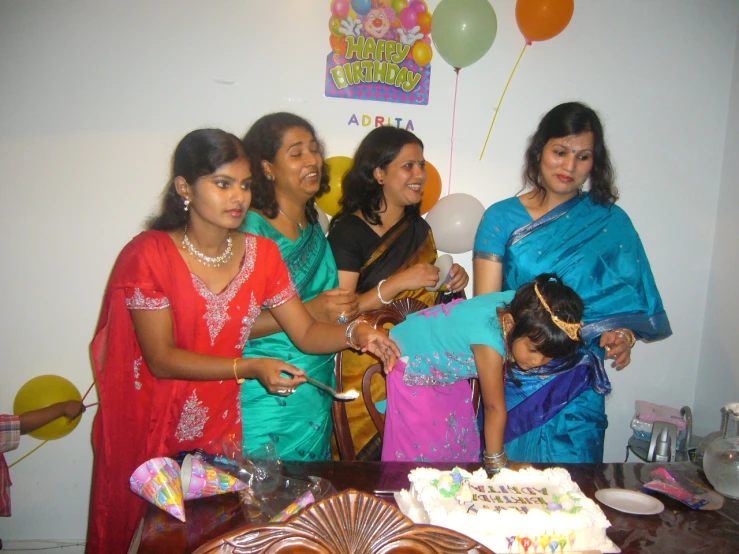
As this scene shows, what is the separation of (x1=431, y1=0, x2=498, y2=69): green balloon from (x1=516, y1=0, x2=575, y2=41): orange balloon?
0.50 ft

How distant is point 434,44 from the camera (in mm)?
2652

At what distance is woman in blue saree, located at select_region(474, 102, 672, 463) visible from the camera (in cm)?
198

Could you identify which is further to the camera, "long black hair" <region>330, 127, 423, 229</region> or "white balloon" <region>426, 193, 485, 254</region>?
"white balloon" <region>426, 193, 485, 254</region>

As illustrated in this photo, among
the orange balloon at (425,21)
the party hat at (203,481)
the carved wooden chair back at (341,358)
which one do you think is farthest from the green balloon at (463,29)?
the party hat at (203,481)

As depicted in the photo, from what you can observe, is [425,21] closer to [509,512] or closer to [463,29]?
[463,29]

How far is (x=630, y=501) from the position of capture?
1306 millimetres

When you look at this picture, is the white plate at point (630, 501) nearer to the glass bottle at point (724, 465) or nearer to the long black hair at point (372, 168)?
the glass bottle at point (724, 465)

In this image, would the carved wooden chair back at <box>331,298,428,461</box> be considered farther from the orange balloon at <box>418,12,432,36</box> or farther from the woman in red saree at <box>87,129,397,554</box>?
the orange balloon at <box>418,12,432,36</box>

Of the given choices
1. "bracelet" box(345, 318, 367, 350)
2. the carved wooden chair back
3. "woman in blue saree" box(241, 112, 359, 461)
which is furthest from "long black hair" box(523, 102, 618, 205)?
"bracelet" box(345, 318, 367, 350)

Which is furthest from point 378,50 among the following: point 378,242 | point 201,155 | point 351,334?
point 351,334

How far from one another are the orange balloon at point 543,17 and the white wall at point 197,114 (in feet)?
0.36

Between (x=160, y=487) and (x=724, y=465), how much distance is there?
1390mm

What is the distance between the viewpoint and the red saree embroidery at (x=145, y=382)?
5.14 feet

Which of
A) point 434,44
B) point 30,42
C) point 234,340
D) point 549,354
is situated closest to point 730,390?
point 549,354
